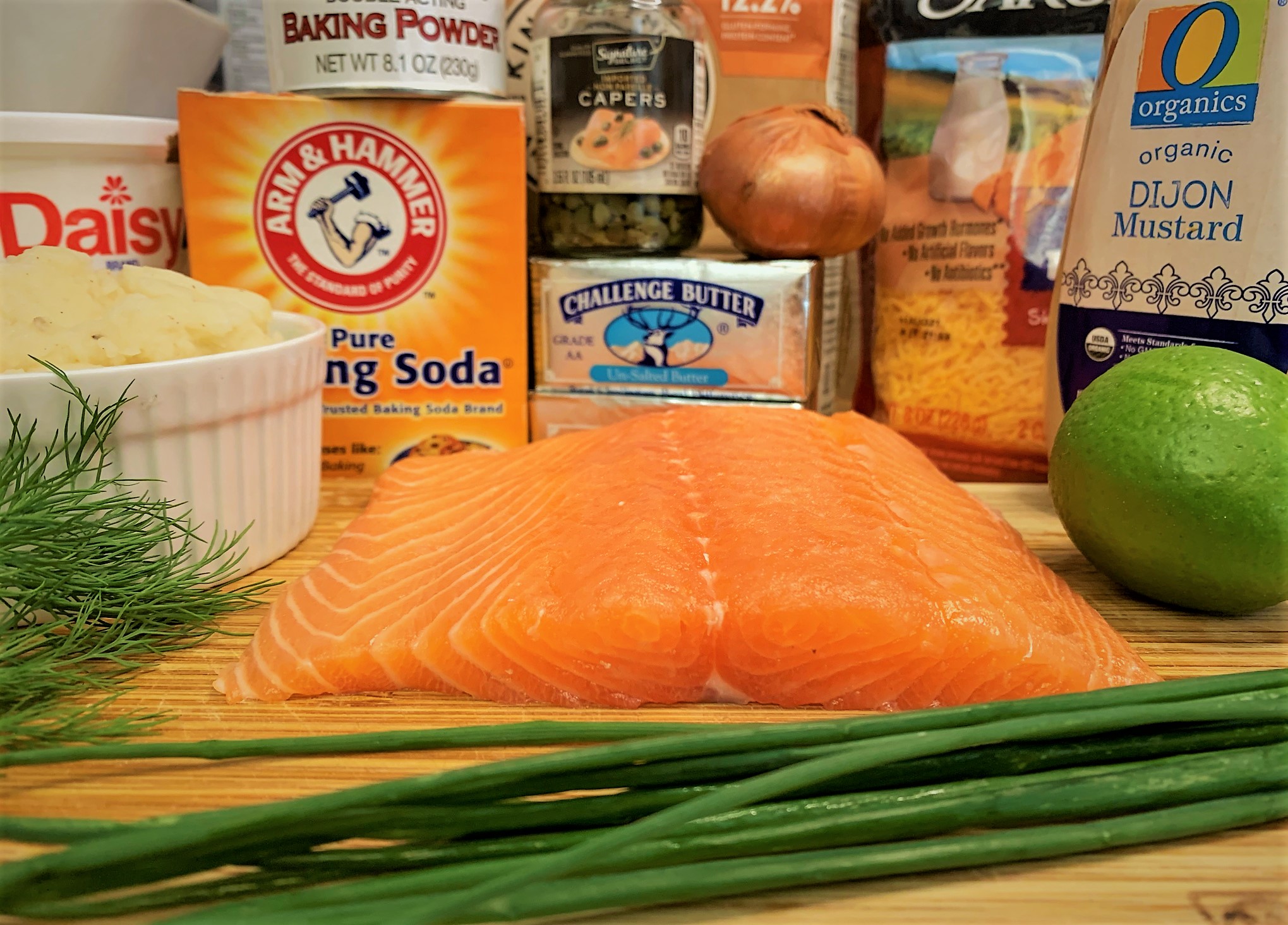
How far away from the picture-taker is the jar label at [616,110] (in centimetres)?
150

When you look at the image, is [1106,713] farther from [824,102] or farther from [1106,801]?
[824,102]

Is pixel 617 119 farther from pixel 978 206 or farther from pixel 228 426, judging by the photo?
pixel 228 426

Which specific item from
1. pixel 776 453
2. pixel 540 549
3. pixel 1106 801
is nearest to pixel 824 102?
pixel 776 453

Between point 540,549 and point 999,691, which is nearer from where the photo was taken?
point 999,691

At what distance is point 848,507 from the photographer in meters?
1.12

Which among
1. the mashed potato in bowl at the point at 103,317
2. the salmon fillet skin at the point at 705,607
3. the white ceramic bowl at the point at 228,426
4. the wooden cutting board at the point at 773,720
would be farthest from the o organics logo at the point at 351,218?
the wooden cutting board at the point at 773,720

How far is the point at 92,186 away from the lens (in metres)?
1.41

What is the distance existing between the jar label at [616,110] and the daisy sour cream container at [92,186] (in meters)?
0.65

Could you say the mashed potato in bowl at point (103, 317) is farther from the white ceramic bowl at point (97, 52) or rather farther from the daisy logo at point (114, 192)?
the white ceramic bowl at point (97, 52)

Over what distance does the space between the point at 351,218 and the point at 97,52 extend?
1.76ft

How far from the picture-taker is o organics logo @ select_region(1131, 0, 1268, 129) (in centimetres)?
119

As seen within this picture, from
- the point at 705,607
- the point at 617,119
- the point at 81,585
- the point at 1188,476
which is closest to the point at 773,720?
the point at 705,607

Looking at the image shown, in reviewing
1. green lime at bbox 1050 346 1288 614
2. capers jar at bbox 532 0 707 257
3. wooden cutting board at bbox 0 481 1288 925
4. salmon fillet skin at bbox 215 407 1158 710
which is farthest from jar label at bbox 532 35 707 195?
wooden cutting board at bbox 0 481 1288 925

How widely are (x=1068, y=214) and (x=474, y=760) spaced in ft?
4.33
